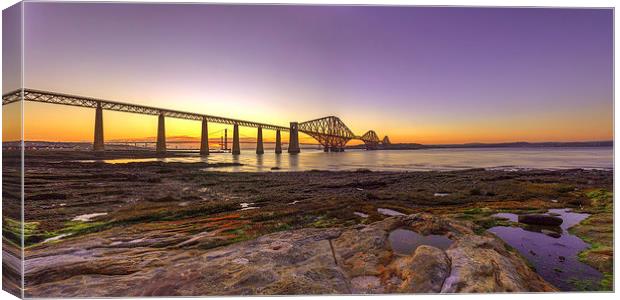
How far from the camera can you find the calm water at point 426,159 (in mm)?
4992

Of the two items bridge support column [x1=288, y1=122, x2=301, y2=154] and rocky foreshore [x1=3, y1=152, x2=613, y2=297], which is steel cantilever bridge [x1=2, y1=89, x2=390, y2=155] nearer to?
bridge support column [x1=288, y1=122, x2=301, y2=154]

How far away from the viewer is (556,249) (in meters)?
4.73

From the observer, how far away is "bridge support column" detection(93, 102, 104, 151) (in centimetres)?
478

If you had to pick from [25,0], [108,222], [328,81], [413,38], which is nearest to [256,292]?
[108,222]

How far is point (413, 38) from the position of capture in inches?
195

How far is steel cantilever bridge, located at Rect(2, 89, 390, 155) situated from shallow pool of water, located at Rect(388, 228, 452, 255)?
4.52ft

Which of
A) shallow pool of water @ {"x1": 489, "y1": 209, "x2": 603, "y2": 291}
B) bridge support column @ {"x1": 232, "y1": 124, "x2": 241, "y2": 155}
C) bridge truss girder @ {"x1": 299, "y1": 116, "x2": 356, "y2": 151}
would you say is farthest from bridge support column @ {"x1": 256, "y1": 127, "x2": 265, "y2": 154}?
shallow pool of water @ {"x1": 489, "y1": 209, "x2": 603, "y2": 291}

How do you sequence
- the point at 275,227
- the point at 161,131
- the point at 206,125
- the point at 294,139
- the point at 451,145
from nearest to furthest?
the point at 275,227 < the point at 161,131 < the point at 206,125 < the point at 451,145 < the point at 294,139

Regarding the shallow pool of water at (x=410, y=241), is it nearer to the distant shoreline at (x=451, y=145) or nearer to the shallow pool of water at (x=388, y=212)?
the shallow pool of water at (x=388, y=212)

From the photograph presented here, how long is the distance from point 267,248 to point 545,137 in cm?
446

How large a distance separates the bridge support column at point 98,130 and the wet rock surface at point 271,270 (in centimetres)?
126

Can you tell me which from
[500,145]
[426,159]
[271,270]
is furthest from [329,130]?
[500,145]

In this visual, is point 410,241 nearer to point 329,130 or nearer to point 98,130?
point 329,130

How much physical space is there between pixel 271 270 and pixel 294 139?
7.24 feet
